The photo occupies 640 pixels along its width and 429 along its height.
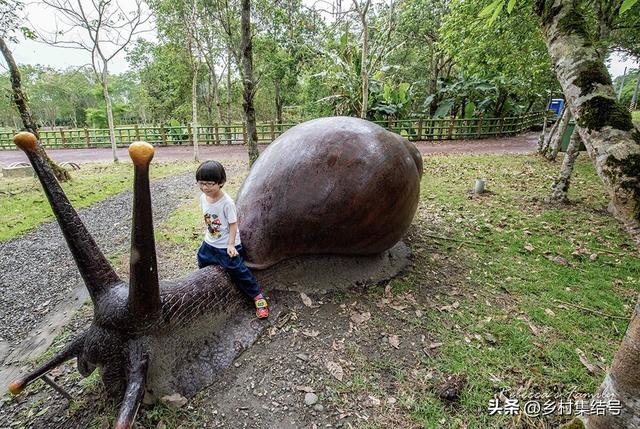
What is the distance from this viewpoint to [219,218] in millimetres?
2717

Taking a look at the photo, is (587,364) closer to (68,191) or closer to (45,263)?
(45,263)

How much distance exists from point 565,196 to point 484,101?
38.8 feet

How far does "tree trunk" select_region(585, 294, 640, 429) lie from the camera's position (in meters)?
1.57

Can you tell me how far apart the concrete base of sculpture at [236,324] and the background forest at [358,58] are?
4.89 meters

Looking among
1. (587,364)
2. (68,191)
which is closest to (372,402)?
(587,364)

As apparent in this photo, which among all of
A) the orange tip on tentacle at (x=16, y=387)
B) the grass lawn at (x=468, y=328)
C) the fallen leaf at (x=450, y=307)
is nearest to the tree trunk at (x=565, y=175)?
the grass lawn at (x=468, y=328)

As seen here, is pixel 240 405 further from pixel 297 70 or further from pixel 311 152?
pixel 297 70

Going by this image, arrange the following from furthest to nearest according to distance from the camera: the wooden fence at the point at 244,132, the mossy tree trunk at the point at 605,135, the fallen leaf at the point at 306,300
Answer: the wooden fence at the point at 244,132, the fallen leaf at the point at 306,300, the mossy tree trunk at the point at 605,135

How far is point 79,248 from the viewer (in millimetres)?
1954

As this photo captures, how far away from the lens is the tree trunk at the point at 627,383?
61.9 inches

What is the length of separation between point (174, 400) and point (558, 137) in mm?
9798

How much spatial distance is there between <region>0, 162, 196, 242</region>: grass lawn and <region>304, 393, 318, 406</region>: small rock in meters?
6.31

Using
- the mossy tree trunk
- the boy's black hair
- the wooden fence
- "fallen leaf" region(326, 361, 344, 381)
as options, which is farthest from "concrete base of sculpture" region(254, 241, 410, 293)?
the wooden fence

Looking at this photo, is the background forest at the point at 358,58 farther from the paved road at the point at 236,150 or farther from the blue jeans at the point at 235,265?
the blue jeans at the point at 235,265
